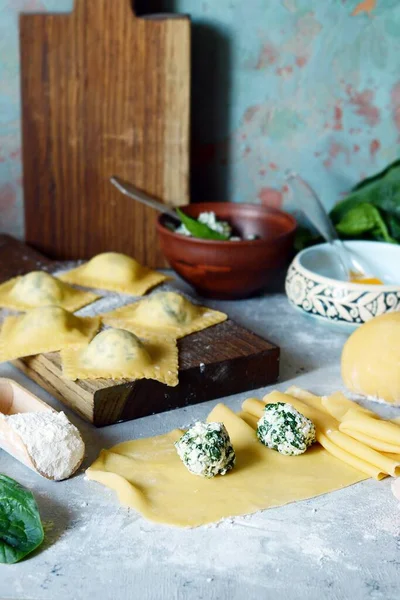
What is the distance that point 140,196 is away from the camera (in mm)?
1971

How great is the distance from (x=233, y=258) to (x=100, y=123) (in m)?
0.50

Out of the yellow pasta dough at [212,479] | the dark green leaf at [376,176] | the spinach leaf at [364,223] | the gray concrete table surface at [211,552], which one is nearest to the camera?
the gray concrete table surface at [211,552]

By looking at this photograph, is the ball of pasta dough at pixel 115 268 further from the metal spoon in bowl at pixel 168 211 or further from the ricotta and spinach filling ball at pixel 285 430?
the ricotta and spinach filling ball at pixel 285 430

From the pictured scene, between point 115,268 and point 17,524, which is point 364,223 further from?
point 17,524

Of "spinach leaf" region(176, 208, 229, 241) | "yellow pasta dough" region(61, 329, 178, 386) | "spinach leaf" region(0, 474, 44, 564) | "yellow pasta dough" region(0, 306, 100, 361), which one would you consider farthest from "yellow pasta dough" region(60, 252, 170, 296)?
"spinach leaf" region(0, 474, 44, 564)

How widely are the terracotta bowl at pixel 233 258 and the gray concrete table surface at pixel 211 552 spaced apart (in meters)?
0.64

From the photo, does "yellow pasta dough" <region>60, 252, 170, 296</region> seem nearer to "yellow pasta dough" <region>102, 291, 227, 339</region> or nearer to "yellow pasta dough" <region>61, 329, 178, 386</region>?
"yellow pasta dough" <region>102, 291, 227, 339</region>

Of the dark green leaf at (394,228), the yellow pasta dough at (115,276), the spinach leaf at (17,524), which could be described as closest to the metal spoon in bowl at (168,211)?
the yellow pasta dough at (115,276)

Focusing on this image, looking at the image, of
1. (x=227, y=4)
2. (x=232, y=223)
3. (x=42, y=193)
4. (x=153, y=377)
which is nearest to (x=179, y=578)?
(x=153, y=377)

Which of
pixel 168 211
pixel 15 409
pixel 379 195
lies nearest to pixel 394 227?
pixel 379 195

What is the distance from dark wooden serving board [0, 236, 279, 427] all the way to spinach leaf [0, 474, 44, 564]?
0.29m

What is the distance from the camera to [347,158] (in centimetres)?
211

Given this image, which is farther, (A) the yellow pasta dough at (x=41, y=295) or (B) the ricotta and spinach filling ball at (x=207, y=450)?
(A) the yellow pasta dough at (x=41, y=295)

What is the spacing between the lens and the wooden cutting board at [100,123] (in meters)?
1.95
